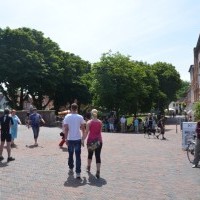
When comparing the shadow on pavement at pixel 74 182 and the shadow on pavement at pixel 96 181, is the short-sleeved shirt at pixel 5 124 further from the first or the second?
the shadow on pavement at pixel 96 181

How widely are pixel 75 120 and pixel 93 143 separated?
2.35 feet

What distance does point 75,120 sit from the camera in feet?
36.3

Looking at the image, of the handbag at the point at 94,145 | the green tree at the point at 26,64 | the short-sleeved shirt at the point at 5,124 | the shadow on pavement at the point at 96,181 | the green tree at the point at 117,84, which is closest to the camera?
the shadow on pavement at the point at 96,181

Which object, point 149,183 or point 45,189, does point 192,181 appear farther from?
point 45,189

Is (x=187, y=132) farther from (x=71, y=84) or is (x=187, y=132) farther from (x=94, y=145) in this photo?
(x=71, y=84)

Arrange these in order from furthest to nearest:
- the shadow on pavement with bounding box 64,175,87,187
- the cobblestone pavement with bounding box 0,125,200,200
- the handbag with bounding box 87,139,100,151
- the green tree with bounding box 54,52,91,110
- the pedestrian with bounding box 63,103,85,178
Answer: the green tree with bounding box 54,52,91,110, the handbag with bounding box 87,139,100,151, the pedestrian with bounding box 63,103,85,178, the shadow on pavement with bounding box 64,175,87,187, the cobblestone pavement with bounding box 0,125,200,200

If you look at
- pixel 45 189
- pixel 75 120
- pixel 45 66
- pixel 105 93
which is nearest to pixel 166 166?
pixel 75 120

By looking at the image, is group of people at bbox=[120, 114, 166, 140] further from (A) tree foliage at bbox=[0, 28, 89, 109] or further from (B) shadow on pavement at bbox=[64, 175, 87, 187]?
(B) shadow on pavement at bbox=[64, 175, 87, 187]

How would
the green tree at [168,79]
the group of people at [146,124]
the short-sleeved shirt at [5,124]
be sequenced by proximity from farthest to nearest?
the green tree at [168,79]
the group of people at [146,124]
the short-sleeved shirt at [5,124]

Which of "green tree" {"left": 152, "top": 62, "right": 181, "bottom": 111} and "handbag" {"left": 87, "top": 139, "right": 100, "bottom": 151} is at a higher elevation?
"green tree" {"left": 152, "top": 62, "right": 181, "bottom": 111}

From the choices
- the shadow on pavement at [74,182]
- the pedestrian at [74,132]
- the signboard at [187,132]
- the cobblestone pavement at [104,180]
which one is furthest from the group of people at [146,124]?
the shadow on pavement at [74,182]

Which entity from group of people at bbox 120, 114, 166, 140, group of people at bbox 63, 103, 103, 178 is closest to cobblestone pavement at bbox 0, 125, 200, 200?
group of people at bbox 63, 103, 103, 178

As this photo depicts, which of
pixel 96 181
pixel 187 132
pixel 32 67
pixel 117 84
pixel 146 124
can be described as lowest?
pixel 96 181

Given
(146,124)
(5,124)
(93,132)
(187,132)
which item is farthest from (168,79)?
(93,132)
